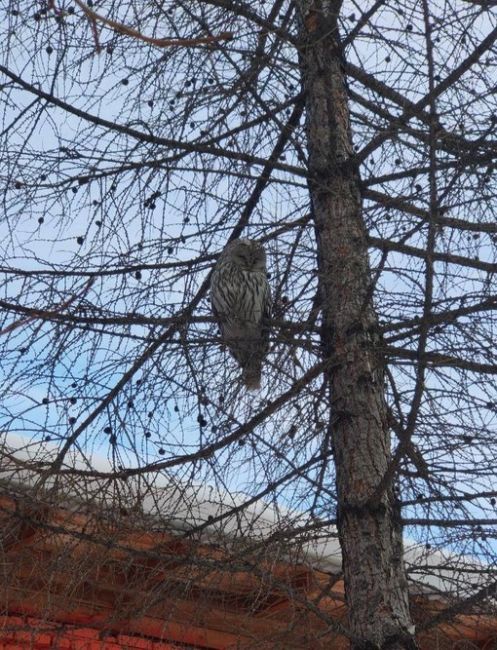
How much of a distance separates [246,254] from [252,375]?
1088 mm

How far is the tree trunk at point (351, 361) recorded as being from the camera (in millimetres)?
2701

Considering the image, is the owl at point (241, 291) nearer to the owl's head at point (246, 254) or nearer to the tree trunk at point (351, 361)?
the owl's head at point (246, 254)

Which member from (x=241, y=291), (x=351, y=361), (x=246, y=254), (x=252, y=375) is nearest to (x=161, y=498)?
(x=252, y=375)

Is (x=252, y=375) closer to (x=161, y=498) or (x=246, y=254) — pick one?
(x=161, y=498)

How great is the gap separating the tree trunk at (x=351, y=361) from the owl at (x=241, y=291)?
378mm

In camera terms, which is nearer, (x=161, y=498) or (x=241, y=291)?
(x=161, y=498)

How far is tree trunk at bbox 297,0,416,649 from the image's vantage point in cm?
270

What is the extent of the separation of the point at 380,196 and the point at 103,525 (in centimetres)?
152

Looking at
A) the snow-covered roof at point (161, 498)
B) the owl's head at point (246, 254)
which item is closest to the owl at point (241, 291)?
the owl's head at point (246, 254)

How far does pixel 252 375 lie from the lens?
10.3ft

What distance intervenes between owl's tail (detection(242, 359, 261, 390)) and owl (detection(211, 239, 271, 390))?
32 cm

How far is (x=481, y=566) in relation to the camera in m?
3.01

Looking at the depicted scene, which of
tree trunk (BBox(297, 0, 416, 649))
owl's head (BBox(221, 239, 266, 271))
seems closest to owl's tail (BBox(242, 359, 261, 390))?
tree trunk (BBox(297, 0, 416, 649))

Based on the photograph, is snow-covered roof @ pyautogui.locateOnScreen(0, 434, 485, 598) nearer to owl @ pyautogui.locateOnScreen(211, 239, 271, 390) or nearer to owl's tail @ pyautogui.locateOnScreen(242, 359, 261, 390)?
owl's tail @ pyautogui.locateOnScreen(242, 359, 261, 390)
